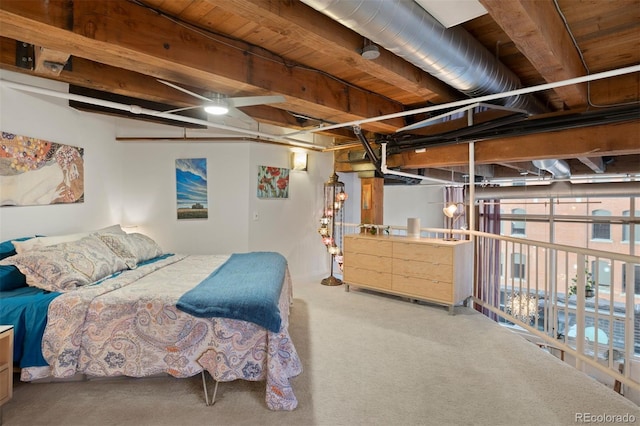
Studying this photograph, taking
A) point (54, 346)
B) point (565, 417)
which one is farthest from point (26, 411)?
point (565, 417)

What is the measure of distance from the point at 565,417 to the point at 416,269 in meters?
2.00

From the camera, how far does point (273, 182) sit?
15.7 feet

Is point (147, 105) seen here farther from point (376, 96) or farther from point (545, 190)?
point (545, 190)

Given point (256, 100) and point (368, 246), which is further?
point (368, 246)

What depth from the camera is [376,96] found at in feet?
10.5

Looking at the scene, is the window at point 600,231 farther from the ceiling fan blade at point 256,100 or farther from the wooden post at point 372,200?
the ceiling fan blade at point 256,100

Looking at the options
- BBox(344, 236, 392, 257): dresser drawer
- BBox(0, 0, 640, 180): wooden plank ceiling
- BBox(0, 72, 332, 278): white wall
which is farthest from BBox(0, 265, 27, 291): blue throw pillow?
BBox(344, 236, 392, 257): dresser drawer

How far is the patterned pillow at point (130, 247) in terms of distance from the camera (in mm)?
3074

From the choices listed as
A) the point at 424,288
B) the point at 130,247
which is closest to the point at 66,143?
the point at 130,247

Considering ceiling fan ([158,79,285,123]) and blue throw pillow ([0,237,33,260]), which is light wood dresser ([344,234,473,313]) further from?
blue throw pillow ([0,237,33,260])

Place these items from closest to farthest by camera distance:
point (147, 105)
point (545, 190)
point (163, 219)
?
1. point (147, 105)
2. point (163, 219)
3. point (545, 190)

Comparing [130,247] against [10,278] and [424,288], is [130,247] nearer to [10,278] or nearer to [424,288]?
[10,278]

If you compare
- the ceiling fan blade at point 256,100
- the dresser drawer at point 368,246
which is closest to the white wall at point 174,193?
the dresser drawer at point 368,246

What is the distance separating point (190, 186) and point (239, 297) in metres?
2.85
